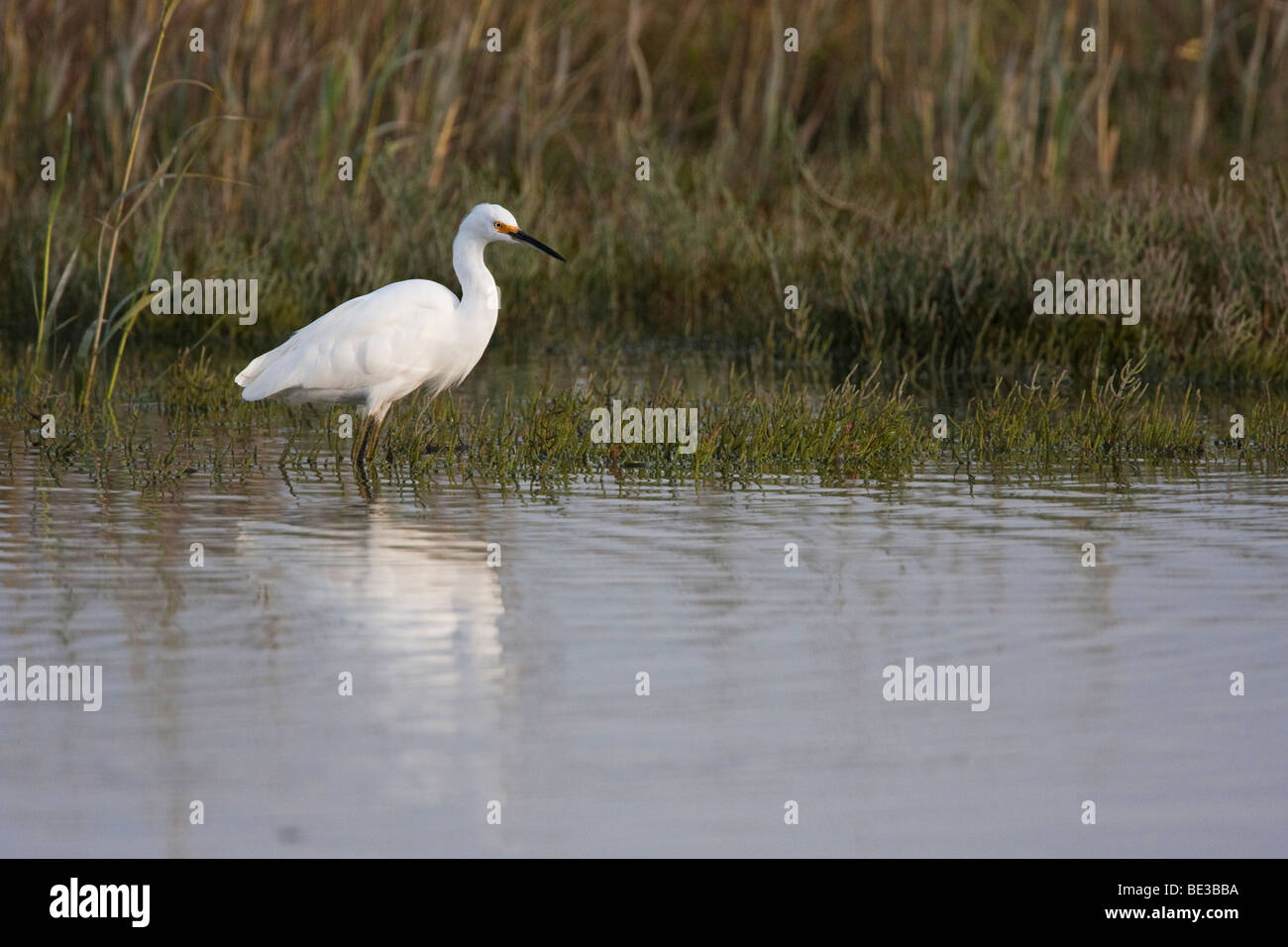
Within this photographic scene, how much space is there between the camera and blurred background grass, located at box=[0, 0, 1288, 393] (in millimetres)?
13836

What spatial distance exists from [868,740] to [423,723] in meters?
1.12

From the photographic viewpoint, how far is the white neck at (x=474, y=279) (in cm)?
1049

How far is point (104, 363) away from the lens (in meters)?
14.3

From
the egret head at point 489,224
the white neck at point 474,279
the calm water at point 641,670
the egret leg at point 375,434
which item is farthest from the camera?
the egret head at point 489,224

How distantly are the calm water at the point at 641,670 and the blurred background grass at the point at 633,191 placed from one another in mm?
3827

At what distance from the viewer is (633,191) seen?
57.6ft

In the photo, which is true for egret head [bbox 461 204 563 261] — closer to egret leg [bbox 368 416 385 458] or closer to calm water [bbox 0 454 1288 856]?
egret leg [bbox 368 416 385 458]

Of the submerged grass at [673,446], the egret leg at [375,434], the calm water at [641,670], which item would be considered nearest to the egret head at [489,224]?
the submerged grass at [673,446]

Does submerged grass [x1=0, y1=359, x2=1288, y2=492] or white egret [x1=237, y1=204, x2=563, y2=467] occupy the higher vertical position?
white egret [x1=237, y1=204, x2=563, y2=467]

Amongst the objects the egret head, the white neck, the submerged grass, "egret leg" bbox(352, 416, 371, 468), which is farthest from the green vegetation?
the egret head

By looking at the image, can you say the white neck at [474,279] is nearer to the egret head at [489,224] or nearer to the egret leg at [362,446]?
the egret head at [489,224]

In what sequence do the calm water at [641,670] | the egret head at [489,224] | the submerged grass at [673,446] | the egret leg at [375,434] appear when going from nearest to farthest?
the calm water at [641,670] → the submerged grass at [673,446] → the egret leg at [375,434] → the egret head at [489,224]

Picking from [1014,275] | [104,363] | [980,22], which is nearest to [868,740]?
[1014,275]

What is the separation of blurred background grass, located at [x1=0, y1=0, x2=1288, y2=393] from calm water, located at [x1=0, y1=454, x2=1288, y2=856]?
383cm
